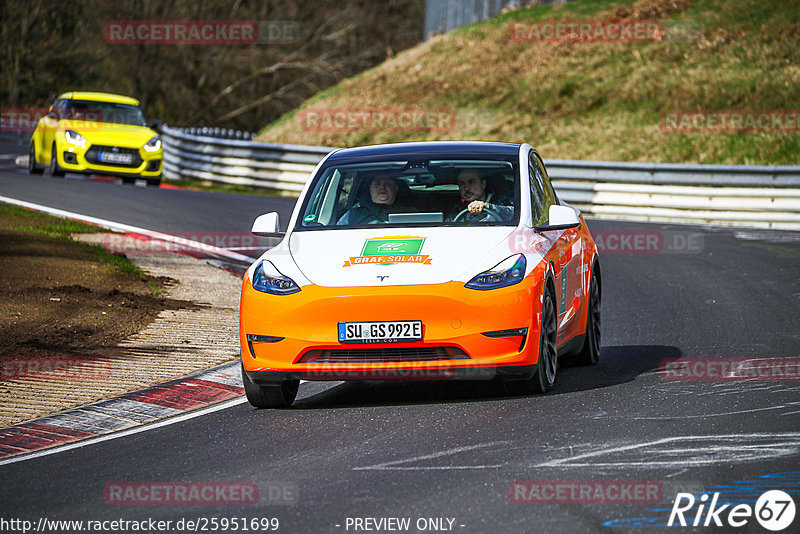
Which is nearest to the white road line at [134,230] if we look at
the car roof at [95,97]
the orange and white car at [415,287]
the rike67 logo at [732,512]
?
the car roof at [95,97]

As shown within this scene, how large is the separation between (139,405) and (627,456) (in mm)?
3489

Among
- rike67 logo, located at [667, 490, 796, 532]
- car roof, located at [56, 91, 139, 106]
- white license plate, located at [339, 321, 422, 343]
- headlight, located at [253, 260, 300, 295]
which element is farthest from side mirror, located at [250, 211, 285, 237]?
car roof, located at [56, 91, 139, 106]

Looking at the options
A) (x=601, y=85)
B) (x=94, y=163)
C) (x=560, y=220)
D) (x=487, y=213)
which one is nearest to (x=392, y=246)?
(x=487, y=213)

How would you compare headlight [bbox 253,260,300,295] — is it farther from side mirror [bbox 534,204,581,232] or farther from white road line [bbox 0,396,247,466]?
side mirror [bbox 534,204,581,232]

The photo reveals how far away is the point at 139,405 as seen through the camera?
27.9ft

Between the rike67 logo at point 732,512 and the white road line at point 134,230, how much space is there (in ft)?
36.0

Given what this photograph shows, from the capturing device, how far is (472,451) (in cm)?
673

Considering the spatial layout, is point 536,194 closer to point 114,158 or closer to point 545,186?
point 545,186

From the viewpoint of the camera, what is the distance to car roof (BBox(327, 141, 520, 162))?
9.22 metres

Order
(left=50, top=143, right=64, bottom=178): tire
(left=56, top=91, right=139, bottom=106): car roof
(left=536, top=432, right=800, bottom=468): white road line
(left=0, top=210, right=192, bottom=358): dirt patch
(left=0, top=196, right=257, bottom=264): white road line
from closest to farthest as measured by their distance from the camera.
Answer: (left=536, top=432, right=800, bottom=468): white road line, (left=0, top=210, right=192, bottom=358): dirt patch, (left=0, top=196, right=257, bottom=264): white road line, (left=50, top=143, right=64, bottom=178): tire, (left=56, top=91, right=139, bottom=106): car roof

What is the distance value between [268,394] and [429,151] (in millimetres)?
2213

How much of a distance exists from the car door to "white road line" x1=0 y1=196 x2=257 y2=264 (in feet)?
23.4

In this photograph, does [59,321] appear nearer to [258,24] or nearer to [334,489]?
[334,489]

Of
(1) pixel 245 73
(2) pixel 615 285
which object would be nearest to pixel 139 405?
(2) pixel 615 285
